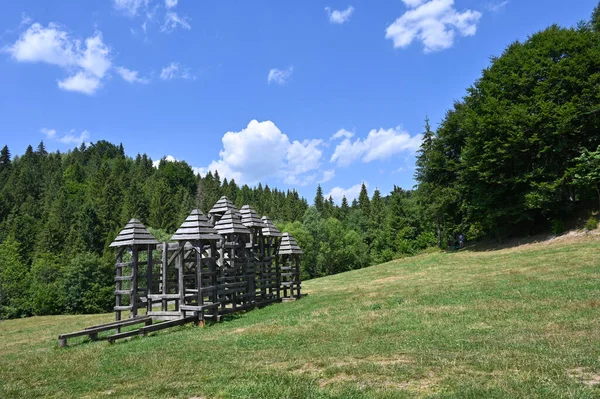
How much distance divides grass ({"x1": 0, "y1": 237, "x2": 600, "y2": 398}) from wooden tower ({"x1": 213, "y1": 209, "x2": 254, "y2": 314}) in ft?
7.43

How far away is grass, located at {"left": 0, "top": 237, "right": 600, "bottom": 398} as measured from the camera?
20.3ft

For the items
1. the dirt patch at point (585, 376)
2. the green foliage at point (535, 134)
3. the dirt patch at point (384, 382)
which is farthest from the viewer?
the green foliage at point (535, 134)

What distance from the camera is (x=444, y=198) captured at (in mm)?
38469

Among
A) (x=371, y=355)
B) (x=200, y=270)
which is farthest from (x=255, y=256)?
(x=371, y=355)

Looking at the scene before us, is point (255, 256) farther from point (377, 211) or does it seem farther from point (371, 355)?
point (377, 211)

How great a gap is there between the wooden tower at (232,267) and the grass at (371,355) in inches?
89.2

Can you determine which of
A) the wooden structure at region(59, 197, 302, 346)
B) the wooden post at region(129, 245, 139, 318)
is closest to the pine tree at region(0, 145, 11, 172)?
the wooden structure at region(59, 197, 302, 346)

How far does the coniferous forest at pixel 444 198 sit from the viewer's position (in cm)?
3008

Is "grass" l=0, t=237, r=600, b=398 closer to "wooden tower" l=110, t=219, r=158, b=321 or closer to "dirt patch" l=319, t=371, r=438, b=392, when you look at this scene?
"dirt patch" l=319, t=371, r=438, b=392

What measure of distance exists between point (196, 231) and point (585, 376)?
44.0 ft

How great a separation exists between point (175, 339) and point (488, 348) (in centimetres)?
880

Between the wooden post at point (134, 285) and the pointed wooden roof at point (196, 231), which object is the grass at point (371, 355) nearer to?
the pointed wooden roof at point (196, 231)

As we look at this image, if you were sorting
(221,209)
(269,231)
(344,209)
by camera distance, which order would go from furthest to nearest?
1. (344,209)
2. (269,231)
3. (221,209)

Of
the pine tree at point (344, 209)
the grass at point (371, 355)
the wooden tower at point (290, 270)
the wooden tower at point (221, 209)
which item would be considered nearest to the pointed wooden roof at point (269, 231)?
the wooden tower at point (290, 270)
